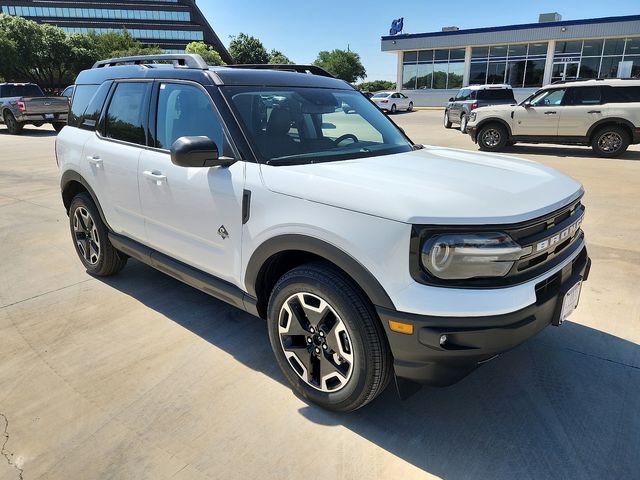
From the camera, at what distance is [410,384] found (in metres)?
2.30

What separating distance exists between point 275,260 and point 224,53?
106713 mm

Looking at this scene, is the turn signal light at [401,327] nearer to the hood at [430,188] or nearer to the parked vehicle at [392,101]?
the hood at [430,188]

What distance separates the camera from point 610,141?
38.1 ft

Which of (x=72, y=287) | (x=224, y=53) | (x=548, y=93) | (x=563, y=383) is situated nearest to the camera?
(x=563, y=383)

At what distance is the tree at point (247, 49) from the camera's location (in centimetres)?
8188

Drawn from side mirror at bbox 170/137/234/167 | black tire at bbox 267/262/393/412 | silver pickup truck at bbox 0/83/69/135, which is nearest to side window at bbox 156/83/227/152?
Answer: side mirror at bbox 170/137/234/167

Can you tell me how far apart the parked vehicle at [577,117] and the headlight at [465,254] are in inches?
455

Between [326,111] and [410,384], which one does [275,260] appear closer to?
[410,384]

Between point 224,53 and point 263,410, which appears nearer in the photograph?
point 263,410

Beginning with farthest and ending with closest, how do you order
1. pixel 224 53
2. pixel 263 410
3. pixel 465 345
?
1. pixel 224 53
2. pixel 263 410
3. pixel 465 345

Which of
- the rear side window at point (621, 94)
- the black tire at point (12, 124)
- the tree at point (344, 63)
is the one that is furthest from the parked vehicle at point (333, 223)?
the tree at point (344, 63)

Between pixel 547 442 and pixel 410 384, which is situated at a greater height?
pixel 410 384

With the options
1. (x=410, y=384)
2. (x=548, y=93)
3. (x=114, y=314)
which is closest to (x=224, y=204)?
(x=410, y=384)

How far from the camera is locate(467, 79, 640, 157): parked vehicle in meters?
11.2
